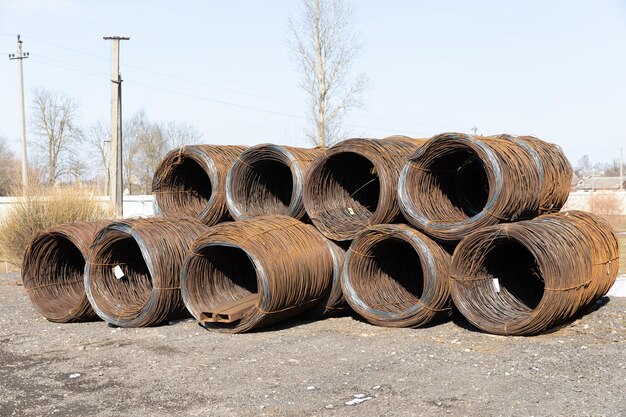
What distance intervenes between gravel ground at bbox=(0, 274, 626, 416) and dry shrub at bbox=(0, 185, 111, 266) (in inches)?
323

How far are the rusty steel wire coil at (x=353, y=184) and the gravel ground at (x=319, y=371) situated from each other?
1375 mm

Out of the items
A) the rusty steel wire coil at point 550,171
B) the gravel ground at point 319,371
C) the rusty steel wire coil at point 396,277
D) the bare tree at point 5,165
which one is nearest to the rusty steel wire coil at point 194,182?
the gravel ground at point 319,371

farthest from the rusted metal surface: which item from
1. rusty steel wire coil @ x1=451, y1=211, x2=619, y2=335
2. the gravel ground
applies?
the gravel ground

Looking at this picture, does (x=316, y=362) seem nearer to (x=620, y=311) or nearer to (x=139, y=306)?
(x=139, y=306)

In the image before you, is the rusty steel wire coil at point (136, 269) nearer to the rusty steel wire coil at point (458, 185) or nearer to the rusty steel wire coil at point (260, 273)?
the rusty steel wire coil at point (260, 273)

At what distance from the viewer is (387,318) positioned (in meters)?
9.16

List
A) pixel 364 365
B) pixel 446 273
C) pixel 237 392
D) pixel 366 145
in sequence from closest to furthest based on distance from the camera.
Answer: pixel 237 392 → pixel 364 365 → pixel 446 273 → pixel 366 145

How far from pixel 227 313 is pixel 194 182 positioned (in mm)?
3835

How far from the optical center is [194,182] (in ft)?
41.0

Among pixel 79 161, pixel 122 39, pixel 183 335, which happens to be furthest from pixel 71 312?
pixel 79 161

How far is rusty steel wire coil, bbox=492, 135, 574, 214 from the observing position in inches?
363

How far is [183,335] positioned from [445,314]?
329 centimetres

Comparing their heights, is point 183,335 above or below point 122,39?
below

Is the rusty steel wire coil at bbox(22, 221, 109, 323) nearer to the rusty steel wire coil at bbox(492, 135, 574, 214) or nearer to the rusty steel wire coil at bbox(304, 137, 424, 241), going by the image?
the rusty steel wire coil at bbox(304, 137, 424, 241)
